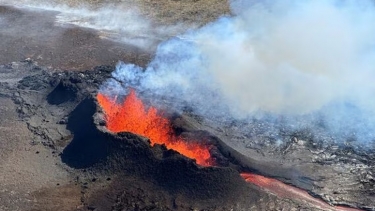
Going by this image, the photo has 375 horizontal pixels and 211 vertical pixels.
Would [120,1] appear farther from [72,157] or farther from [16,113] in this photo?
[72,157]

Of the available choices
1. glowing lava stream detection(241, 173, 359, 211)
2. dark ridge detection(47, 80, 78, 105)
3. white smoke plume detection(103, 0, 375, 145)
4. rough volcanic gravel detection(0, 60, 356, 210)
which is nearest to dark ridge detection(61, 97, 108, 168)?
rough volcanic gravel detection(0, 60, 356, 210)

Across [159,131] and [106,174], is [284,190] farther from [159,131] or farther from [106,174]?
[106,174]

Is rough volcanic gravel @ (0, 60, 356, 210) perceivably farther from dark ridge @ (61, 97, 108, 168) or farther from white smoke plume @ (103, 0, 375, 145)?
white smoke plume @ (103, 0, 375, 145)

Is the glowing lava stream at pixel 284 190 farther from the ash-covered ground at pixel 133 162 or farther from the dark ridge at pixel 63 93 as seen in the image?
the dark ridge at pixel 63 93

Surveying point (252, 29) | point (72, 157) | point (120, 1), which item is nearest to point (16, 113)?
point (72, 157)

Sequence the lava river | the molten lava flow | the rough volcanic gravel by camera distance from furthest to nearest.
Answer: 1. the molten lava flow
2. the lava river
3. the rough volcanic gravel

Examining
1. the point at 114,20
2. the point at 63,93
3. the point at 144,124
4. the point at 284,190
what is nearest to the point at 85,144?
the point at 144,124
